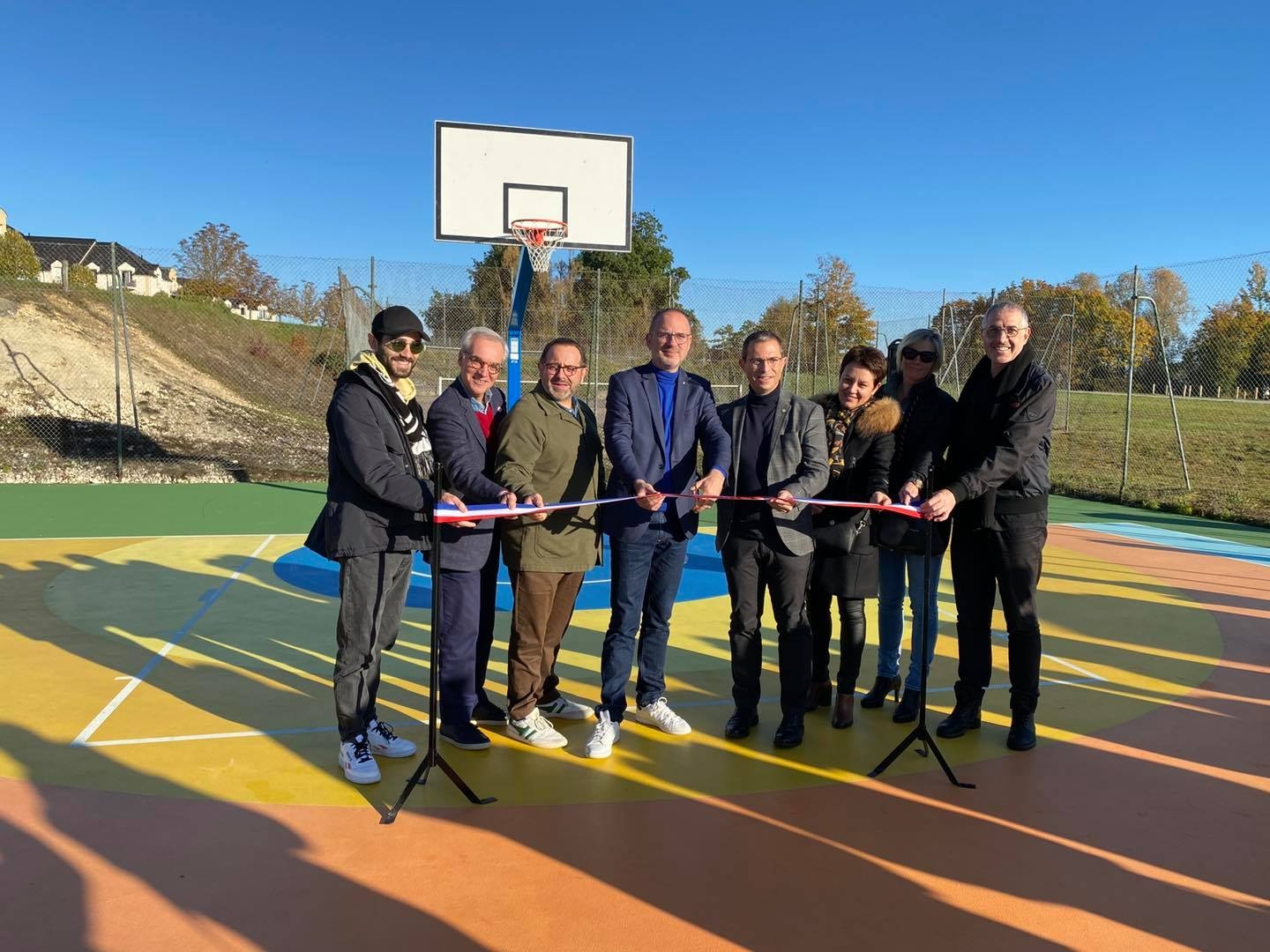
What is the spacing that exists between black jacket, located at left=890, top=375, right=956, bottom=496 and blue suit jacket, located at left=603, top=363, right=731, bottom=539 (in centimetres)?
89

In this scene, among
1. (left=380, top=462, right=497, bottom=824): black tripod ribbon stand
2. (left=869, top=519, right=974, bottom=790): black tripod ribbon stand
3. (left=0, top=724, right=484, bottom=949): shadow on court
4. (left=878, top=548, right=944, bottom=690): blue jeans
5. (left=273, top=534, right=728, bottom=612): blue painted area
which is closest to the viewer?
(left=0, top=724, right=484, bottom=949): shadow on court

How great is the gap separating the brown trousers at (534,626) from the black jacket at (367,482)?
0.60 meters

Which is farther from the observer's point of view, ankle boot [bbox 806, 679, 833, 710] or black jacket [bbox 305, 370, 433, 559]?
ankle boot [bbox 806, 679, 833, 710]

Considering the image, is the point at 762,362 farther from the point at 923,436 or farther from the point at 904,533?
the point at 904,533

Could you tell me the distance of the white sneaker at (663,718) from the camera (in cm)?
439

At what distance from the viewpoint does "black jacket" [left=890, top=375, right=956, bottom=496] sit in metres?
4.41

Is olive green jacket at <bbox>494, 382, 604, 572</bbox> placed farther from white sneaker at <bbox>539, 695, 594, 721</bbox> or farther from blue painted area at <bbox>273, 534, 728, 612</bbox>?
blue painted area at <bbox>273, 534, 728, 612</bbox>

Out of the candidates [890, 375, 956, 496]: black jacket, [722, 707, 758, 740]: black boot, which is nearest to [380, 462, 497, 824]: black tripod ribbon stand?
[722, 707, 758, 740]: black boot

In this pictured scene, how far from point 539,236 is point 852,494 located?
608 centimetres

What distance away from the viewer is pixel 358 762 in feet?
12.5

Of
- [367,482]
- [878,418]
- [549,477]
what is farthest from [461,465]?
[878,418]

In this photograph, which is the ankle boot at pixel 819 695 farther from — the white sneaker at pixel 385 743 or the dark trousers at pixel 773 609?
the white sneaker at pixel 385 743

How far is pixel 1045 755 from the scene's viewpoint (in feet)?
13.9

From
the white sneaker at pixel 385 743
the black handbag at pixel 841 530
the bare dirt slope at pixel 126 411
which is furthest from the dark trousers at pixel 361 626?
the bare dirt slope at pixel 126 411
